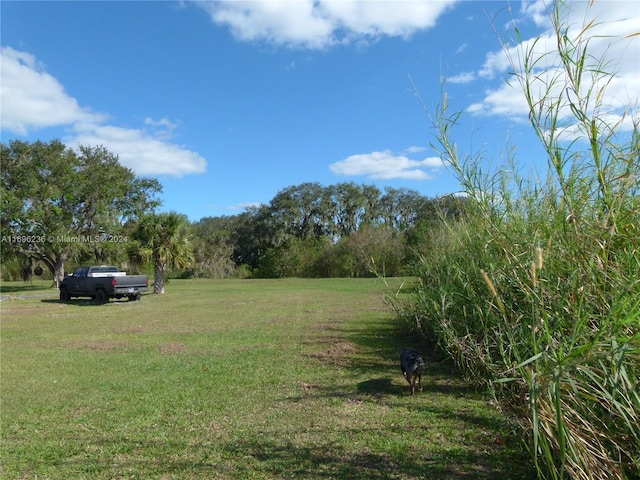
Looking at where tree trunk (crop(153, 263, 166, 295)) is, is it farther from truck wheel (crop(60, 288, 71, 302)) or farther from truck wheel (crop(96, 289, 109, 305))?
truck wheel (crop(96, 289, 109, 305))

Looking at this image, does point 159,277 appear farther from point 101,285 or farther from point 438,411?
point 438,411

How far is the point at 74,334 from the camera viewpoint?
10.9 m

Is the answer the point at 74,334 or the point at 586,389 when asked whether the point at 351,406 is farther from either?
the point at 74,334

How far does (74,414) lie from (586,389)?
5.24 meters

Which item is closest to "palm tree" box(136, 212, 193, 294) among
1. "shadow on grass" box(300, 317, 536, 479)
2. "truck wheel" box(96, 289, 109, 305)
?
"truck wheel" box(96, 289, 109, 305)

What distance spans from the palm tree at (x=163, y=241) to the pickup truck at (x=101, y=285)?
363 centimetres

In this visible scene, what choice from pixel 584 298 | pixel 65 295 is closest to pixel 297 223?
pixel 65 295

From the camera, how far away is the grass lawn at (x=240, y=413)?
368 cm

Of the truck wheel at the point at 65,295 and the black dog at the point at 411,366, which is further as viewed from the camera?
the truck wheel at the point at 65,295

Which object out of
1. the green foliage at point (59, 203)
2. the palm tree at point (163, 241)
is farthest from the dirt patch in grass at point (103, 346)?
the green foliage at point (59, 203)

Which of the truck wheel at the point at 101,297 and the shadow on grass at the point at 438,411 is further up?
the truck wheel at the point at 101,297

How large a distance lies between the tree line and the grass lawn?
2375mm

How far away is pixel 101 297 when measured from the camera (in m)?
19.0

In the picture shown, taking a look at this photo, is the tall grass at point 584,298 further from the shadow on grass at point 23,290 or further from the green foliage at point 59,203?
the green foliage at point 59,203
